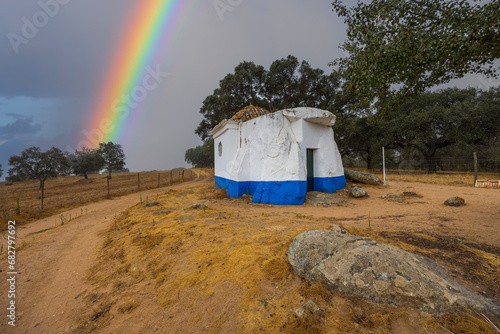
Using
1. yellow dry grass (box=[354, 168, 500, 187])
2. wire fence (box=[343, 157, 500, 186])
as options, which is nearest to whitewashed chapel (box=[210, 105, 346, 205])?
yellow dry grass (box=[354, 168, 500, 187])

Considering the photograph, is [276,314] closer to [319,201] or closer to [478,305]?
[478,305]

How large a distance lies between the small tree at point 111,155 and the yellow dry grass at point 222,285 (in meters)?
38.3

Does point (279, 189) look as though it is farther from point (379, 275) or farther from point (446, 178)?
point (446, 178)

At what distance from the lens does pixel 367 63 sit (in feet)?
16.5

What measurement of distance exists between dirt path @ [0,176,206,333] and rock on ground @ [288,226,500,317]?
356 cm

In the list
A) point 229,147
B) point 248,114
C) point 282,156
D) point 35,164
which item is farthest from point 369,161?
point 35,164

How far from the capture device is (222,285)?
3055 mm

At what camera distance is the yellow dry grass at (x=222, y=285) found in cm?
224

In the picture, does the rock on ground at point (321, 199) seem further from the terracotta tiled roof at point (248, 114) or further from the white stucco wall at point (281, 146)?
the terracotta tiled roof at point (248, 114)

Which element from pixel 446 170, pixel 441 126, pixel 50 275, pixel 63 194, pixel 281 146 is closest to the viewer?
pixel 50 275

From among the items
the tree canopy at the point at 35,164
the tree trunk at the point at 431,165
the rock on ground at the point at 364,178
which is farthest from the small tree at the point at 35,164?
the tree trunk at the point at 431,165

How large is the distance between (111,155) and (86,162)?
13.6 ft

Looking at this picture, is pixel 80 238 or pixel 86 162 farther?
pixel 86 162

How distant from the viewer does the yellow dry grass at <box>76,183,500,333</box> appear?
2244 millimetres
